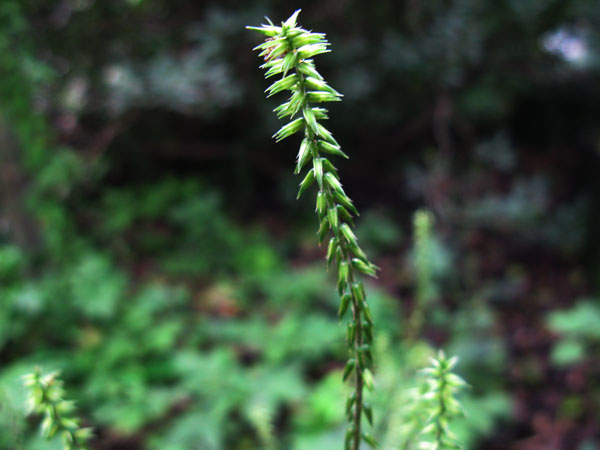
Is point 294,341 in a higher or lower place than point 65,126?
lower

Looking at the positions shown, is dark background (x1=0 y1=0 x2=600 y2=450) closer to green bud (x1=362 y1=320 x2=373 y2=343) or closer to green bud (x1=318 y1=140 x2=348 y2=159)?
green bud (x1=362 y1=320 x2=373 y2=343)

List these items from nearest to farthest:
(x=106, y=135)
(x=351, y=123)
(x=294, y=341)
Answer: (x=294, y=341), (x=106, y=135), (x=351, y=123)

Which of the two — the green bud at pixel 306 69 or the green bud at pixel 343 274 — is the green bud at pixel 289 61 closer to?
the green bud at pixel 306 69

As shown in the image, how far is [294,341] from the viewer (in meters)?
3.55

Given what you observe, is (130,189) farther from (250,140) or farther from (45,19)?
(45,19)

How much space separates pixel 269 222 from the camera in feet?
18.7

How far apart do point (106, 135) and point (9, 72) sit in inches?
45.7

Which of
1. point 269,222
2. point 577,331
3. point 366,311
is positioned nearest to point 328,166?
point 366,311

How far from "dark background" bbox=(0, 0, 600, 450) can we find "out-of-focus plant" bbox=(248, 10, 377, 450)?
1.70 meters

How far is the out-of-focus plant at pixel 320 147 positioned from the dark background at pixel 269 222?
1698 mm

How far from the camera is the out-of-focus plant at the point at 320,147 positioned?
0.69 metres

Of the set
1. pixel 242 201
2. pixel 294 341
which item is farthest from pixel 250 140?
pixel 294 341

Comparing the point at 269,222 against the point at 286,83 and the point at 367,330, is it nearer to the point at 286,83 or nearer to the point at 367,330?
the point at 367,330

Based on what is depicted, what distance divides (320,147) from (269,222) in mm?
4988
